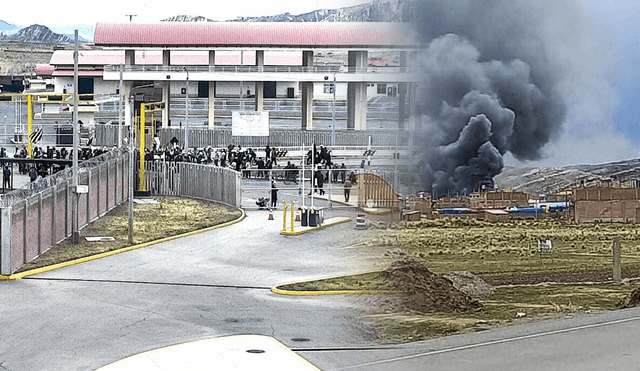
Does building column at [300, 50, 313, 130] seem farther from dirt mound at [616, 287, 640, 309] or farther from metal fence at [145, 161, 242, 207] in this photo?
dirt mound at [616, 287, 640, 309]

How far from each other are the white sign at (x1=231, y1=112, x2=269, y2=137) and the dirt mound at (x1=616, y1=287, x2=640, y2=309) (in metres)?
37.7

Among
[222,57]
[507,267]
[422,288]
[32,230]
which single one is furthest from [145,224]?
[222,57]

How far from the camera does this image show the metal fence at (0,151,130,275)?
17844 millimetres

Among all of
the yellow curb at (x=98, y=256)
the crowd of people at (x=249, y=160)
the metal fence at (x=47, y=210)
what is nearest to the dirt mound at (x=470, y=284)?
the yellow curb at (x=98, y=256)

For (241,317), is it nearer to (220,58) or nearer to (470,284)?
(470,284)

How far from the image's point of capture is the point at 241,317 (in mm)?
12953

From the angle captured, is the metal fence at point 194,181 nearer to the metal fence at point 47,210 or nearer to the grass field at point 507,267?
the metal fence at point 47,210

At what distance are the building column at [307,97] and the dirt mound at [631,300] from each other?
43.1 meters

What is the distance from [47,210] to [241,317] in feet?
28.8

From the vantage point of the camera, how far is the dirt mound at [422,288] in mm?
6668

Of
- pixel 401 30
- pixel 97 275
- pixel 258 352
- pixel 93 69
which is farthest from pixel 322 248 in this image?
pixel 93 69

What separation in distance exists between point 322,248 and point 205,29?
129 ft

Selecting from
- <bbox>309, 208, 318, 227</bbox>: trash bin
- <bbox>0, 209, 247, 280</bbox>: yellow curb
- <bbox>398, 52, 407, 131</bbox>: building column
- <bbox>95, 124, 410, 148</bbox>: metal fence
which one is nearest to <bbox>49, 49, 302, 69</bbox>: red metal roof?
<bbox>95, 124, 410, 148</bbox>: metal fence

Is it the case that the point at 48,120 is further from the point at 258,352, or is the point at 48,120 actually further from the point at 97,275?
the point at 258,352
